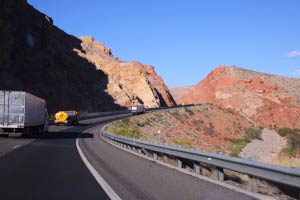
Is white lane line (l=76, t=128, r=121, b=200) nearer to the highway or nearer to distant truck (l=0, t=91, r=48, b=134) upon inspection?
the highway

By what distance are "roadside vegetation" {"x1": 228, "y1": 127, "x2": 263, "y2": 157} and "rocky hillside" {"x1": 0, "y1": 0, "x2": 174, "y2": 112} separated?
27.3 m

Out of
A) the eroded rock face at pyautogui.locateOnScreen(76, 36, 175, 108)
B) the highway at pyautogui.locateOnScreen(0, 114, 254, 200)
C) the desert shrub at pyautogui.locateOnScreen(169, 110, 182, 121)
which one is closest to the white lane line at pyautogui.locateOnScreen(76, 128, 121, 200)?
the highway at pyautogui.locateOnScreen(0, 114, 254, 200)

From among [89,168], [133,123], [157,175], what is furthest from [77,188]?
[133,123]

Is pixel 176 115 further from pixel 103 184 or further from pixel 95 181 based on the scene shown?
pixel 103 184

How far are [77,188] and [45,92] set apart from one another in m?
63.3

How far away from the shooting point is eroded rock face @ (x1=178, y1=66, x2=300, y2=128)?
99.2 metres

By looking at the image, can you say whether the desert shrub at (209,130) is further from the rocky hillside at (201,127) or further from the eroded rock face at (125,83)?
the eroded rock face at (125,83)

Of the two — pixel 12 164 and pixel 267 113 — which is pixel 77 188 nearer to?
pixel 12 164

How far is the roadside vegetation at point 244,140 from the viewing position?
186 ft

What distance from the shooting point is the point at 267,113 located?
100 m

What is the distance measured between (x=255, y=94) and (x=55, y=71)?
152 ft

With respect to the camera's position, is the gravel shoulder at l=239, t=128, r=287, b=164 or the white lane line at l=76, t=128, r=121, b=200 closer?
the white lane line at l=76, t=128, r=121, b=200

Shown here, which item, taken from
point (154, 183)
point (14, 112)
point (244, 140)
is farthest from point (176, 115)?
point (154, 183)

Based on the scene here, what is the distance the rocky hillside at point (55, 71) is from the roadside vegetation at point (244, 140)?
27300 millimetres
